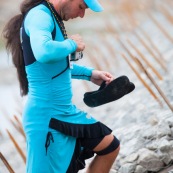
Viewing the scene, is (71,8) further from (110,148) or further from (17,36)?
(110,148)

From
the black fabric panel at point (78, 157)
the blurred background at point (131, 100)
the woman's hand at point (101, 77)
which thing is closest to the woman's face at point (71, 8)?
the woman's hand at point (101, 77)

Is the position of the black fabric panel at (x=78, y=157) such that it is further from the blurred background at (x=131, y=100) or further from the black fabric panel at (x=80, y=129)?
the blurred background at (x=131, y=100)

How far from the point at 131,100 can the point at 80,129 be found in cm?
320

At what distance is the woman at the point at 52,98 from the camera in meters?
2.53

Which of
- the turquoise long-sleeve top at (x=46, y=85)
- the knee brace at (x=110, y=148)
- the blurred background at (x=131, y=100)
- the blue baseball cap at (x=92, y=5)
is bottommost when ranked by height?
the blurred background at (x=131, y=100)

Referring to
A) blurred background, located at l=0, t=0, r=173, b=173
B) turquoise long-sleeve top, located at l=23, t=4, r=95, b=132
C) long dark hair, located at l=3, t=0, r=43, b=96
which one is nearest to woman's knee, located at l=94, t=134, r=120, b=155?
turquoise long-sleeve top, located at l=23, t=4, r=95, b=132

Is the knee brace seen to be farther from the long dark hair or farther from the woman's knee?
the long dark hair

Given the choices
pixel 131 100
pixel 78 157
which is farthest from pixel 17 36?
pixel 131 100

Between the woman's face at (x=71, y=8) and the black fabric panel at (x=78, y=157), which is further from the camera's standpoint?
the black fabric panel at (x=78, y=157)

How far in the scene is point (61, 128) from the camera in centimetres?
259

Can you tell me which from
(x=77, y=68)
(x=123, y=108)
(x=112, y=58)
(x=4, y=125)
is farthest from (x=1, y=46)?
(x=77, y=68)

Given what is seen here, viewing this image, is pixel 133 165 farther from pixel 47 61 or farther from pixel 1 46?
pixel 1 46

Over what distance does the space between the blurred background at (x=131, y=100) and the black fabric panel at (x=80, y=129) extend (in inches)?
31.8

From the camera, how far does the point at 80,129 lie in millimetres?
2637
